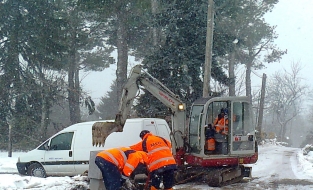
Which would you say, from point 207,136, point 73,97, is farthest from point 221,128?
point 73,97

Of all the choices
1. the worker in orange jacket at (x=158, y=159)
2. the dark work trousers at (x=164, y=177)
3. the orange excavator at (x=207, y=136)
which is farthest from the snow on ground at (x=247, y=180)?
the worker in orange jacket at (x=158, y=159)

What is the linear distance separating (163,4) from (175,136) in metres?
12.4

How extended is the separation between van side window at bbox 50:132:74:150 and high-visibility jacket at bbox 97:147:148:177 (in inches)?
250

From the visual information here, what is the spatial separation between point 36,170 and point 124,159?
753 centimetres

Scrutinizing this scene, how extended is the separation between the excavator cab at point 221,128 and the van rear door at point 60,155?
13.2 ft

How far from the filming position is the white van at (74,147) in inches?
500

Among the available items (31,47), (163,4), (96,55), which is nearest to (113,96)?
(96,55)

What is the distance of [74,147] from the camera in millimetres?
13523

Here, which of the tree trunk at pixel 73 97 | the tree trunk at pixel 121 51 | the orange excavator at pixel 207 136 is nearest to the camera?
the orange excavator at pixel 207 136

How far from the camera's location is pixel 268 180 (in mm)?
13109

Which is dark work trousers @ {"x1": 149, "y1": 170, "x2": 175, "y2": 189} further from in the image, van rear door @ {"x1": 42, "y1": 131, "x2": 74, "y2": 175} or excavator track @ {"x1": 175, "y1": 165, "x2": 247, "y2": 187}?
van rear door @ {"x1": 42, "y1": 131, "x2": 74, "y2": 175}

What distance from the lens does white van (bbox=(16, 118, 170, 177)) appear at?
41.7 ft

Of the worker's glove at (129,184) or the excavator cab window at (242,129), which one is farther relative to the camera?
the excavator cab window at (242,129)

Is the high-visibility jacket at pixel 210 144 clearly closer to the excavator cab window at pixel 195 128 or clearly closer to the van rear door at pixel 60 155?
the excavator cab window at pixel 195 128
